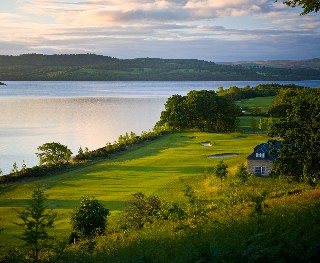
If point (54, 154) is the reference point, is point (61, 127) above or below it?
below

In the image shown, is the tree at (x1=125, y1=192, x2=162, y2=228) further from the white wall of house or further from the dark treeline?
the dark treeline

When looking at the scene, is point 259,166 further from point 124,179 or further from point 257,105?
point 257,105

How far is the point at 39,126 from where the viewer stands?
117 metres

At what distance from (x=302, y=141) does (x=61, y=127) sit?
319 feet

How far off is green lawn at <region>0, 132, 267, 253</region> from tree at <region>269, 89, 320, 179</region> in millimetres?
16881

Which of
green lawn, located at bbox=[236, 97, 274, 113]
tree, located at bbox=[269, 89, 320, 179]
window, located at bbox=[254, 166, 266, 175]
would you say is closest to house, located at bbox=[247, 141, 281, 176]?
window, located at bbox=[254, 166, 266, 175]

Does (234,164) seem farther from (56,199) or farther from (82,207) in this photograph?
(82,207)

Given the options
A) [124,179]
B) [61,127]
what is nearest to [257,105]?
[61,127]

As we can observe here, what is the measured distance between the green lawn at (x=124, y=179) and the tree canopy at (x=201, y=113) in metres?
23.9

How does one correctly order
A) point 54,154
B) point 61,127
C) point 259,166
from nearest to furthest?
point 259,166
point 54,154
point 61,127

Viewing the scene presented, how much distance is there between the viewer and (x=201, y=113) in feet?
351

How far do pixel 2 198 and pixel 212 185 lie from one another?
23.2 metres

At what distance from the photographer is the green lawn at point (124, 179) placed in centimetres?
4166

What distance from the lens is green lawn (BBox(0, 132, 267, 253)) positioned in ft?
137
